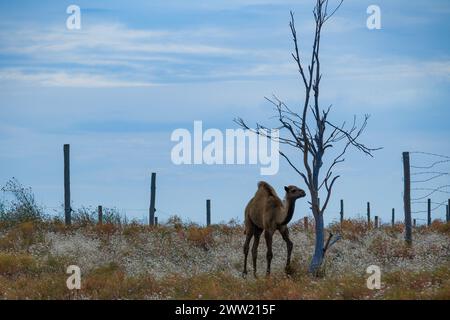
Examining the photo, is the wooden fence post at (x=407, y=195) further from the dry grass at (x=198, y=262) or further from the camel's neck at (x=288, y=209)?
the camel's neck at (x=288, y=209)

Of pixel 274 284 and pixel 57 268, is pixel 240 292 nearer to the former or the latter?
pixel 274 284

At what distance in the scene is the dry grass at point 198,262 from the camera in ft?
47.4

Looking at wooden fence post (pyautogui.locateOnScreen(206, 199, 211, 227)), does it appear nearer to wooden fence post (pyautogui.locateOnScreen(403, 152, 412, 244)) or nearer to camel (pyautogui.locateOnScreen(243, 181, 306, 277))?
wooden fence post (pyautogui.locateOnScreen(403, 152, 412, 244))

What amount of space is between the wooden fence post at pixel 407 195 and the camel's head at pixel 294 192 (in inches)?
349

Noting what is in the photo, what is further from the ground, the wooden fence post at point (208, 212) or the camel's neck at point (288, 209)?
the camel's neck at point (288, 209)

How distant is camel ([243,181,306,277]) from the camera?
16533 millimetres

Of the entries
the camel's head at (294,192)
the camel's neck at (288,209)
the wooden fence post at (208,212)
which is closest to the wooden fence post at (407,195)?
the camel's neck at (288,209)

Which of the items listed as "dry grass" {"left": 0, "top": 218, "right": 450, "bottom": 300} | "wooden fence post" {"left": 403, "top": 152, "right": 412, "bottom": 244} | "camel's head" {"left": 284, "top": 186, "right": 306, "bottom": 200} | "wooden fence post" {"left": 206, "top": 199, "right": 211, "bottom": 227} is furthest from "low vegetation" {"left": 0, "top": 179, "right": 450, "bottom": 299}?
"wooden fence post" {"left": 206, "top": 199, "right": 211, "bottom": 227}

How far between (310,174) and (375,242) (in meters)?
7.11

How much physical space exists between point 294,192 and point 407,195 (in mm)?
9281

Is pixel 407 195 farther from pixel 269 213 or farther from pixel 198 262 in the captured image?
pixel 269 213

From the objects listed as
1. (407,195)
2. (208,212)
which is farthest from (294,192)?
(208,212)

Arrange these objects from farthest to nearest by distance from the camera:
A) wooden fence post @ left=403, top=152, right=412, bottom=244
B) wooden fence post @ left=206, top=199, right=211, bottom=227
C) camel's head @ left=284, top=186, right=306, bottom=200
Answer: wooden fence post @ left=206, top=199, right=211, bottom=227 → wooden fence post @ left=403, top=152, right=412, bottom=244 → camel's head @ left=284, top=186, right=306, bottom=200

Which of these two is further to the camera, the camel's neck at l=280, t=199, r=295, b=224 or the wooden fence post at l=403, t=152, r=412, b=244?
the wooden fence post at l=403, t=152, r=412, b=244
